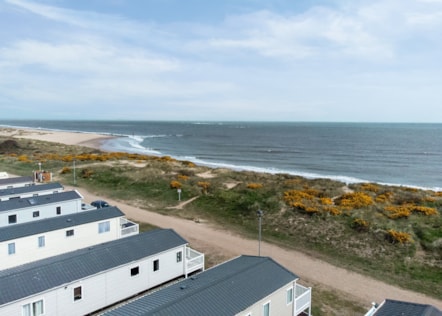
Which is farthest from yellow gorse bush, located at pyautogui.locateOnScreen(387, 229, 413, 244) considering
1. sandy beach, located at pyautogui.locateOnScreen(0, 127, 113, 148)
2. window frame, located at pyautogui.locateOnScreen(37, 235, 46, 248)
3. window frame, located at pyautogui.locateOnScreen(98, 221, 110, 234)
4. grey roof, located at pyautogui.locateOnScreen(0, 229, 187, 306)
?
sandy beach, located at pyautogui.locateOnScreen(0, 127, 113, 148)

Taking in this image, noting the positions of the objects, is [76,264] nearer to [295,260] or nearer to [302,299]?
[302,299]

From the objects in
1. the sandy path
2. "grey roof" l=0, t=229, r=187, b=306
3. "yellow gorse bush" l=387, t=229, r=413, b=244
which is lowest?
the sandy path

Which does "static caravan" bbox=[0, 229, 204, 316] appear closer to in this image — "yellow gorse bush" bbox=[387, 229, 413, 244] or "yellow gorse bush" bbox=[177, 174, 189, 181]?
"yellow gorse bush" bbox=[387, 229, 413, 244]

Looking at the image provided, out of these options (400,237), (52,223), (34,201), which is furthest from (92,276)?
(400,237)

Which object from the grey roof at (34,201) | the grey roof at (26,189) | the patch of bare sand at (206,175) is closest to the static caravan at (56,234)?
the grey roof at (34,201)

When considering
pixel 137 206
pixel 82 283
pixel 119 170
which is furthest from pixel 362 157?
pixel 82 283

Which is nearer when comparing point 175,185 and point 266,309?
point 266,309
